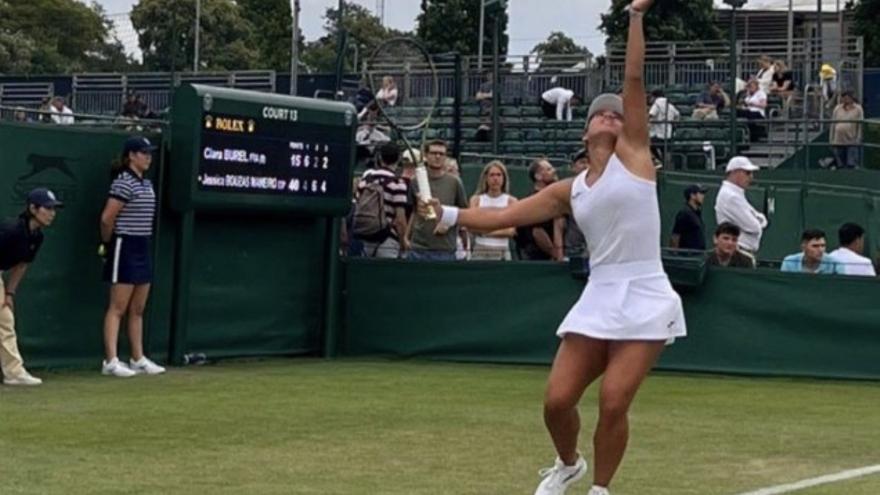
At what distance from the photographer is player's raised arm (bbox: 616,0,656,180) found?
8.15 m

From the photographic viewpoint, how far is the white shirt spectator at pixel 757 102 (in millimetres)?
29594

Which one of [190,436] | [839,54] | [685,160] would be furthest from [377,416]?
[839,54]

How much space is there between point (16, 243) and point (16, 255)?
102mm

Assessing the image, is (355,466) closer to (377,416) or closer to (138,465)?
(138,465)

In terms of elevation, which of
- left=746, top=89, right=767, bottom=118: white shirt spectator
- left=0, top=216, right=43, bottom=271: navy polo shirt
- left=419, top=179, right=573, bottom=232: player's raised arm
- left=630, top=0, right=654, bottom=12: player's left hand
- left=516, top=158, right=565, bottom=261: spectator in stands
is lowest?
left=0, top=216, right=43, bottom=271: navy polo shirt

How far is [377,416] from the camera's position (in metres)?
12.6

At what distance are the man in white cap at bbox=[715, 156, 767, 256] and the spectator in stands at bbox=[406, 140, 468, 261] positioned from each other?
8.43 ft

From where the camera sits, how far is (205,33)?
285 feet

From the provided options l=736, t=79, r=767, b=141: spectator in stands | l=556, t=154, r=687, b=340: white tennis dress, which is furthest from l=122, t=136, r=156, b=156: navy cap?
l=736, t=79, r=767, b=141: spectator in stands

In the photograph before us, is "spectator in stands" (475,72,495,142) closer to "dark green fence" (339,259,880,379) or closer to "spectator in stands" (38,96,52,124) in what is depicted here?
"spectator in stands" (38,96,52,124)

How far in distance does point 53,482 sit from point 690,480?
3.33 meters

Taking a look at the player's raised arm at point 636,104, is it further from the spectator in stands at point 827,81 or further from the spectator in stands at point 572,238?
the spectator in stands at point 827,81

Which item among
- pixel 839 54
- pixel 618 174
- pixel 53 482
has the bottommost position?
pixel 53 482

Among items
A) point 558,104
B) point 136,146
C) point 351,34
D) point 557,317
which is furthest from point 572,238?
point 351,34
